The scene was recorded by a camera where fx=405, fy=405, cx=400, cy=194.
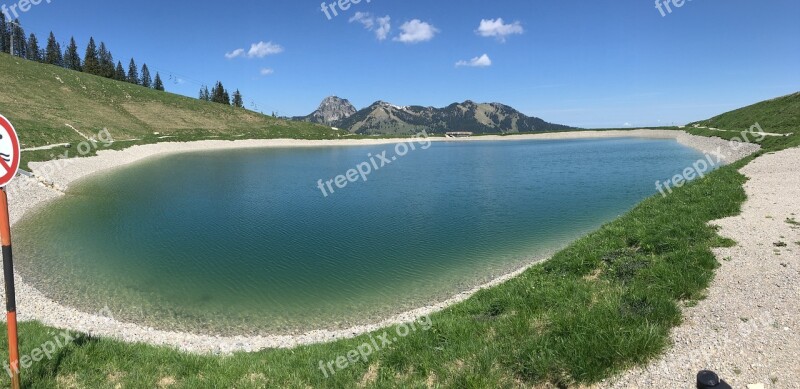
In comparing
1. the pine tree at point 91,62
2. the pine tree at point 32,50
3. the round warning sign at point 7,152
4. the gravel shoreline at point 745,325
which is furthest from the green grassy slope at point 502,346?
the pine tree at point 32,50

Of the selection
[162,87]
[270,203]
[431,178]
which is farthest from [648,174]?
[162,87]

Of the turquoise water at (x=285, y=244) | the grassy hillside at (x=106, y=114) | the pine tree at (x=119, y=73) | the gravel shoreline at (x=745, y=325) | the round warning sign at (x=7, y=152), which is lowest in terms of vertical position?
the turquoise water at (x=285, y=244)

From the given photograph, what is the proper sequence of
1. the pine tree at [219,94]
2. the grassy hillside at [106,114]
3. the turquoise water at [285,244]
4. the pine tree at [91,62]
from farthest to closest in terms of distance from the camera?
the pine tree at [219,94] → the pine tree at [91,62] → the grassy hillside at [106,114] → the turquoise water at [285,244]

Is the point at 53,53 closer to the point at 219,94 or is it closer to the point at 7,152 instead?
the point at 219,94

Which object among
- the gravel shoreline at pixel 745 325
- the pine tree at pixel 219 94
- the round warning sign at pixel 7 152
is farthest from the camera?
the pine tree at pixel 219 94

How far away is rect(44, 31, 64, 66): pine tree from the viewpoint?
144m

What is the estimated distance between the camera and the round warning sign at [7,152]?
5.84 metres

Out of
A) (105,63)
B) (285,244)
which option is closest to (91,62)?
(105,63)

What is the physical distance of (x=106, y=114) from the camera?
9344cm

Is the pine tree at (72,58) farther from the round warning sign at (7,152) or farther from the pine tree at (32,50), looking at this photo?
the round warning sign at (7,152)

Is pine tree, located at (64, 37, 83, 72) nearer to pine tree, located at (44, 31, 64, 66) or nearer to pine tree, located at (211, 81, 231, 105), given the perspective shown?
pine tree, located at (44, 31, 64, 66)

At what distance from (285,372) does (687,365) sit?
7.47 metres

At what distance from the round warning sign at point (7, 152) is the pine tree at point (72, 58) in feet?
591

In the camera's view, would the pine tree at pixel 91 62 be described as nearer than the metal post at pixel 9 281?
No
